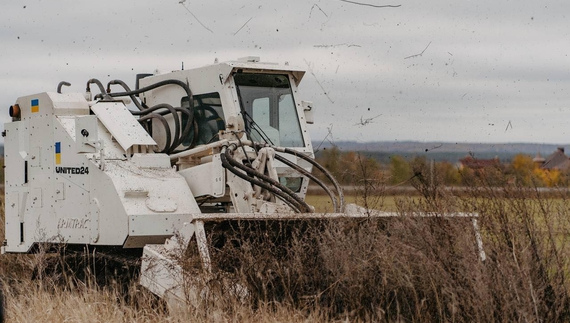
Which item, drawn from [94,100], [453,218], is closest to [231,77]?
[94,100]

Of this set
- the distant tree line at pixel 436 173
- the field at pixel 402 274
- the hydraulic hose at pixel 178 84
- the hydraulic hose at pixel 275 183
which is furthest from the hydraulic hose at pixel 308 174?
the hydraulic hose at pixel 178 84

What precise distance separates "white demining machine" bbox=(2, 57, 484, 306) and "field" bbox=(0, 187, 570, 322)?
564 millimetres

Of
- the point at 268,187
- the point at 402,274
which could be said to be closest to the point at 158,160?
the point at 268,187

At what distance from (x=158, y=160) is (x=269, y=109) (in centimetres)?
158

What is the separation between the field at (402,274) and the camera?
26.6ft

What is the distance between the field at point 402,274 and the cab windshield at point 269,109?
199 centimetres

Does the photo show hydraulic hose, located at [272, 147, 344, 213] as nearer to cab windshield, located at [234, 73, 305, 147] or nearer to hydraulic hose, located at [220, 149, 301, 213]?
cab windshield, located at [234, 73, 305, 147]

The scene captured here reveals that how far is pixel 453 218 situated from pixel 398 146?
4.42 metres

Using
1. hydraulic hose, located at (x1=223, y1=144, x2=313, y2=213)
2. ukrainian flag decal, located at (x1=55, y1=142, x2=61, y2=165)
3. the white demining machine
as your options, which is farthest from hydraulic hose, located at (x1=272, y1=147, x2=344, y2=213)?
ukrainian flag decal, located at (x1=55, y1=142, x2=61, y2=165)

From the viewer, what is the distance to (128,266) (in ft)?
34.6

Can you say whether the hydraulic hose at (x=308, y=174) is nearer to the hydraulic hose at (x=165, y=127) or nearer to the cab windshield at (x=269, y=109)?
the cab windshield at (x=269, y=109)

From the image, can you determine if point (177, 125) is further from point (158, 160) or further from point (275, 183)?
point (275, 183)

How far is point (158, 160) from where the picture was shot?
11.3 meters

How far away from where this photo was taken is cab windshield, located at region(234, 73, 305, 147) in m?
11.6
